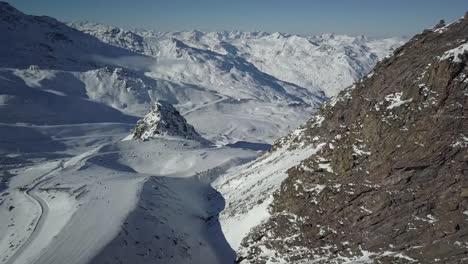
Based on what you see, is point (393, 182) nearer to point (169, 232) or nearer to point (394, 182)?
point (394, 182)

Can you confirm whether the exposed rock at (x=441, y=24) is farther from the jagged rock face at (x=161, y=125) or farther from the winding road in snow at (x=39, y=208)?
the jagged rock face at (x=161, y=125)

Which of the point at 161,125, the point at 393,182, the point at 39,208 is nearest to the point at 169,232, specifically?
the point at 39,208

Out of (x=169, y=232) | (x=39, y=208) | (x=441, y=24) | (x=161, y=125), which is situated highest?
(x=441, y=24)

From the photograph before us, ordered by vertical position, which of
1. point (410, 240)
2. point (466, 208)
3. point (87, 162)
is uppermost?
point (466, 208)

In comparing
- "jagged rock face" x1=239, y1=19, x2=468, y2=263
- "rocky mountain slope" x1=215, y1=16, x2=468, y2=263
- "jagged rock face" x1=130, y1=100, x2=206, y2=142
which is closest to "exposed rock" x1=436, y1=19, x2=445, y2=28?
"rocky mountain slope" x1=215, y1=16, x2=468, y2=263

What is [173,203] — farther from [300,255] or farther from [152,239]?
[300,255]

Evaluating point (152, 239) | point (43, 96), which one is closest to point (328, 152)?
point (152, 239)
